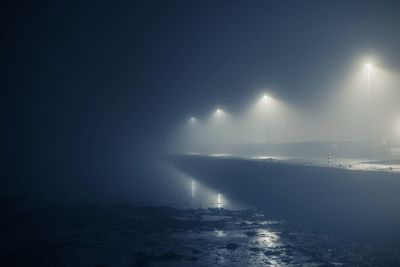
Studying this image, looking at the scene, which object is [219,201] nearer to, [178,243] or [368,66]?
[178,243]

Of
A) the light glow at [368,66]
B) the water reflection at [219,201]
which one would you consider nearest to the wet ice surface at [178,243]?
the water reflection at [219,201]

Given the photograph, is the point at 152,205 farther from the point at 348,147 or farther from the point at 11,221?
the point at 348,147

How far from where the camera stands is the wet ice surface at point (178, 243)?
23.5m

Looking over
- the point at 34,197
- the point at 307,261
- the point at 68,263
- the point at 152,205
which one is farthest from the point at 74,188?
the point at 307,261

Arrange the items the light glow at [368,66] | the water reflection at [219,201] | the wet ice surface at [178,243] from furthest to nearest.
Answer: the water reflection at [219,201] → the light glow at [368,66] → the wet ice surface at [178,243]

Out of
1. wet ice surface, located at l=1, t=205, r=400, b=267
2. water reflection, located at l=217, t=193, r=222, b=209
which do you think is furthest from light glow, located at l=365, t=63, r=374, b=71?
water reflection, located at l=217, t=193, r=222, b=209

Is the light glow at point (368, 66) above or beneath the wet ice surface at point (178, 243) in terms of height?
above

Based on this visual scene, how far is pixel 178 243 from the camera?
28469 mm

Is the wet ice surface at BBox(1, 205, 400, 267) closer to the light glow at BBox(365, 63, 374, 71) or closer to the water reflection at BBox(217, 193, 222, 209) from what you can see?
the water reflection at BBox(217, 193, 222, 209)

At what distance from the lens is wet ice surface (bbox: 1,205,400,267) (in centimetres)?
2348

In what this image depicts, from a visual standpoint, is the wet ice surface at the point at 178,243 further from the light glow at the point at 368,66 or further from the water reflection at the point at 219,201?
the light glow at the point at 368,66

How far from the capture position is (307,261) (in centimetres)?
2242

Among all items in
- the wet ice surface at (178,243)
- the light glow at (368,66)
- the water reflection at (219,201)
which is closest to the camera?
the wet ice surface at (178,243)

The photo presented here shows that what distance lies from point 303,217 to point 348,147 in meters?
22.0
